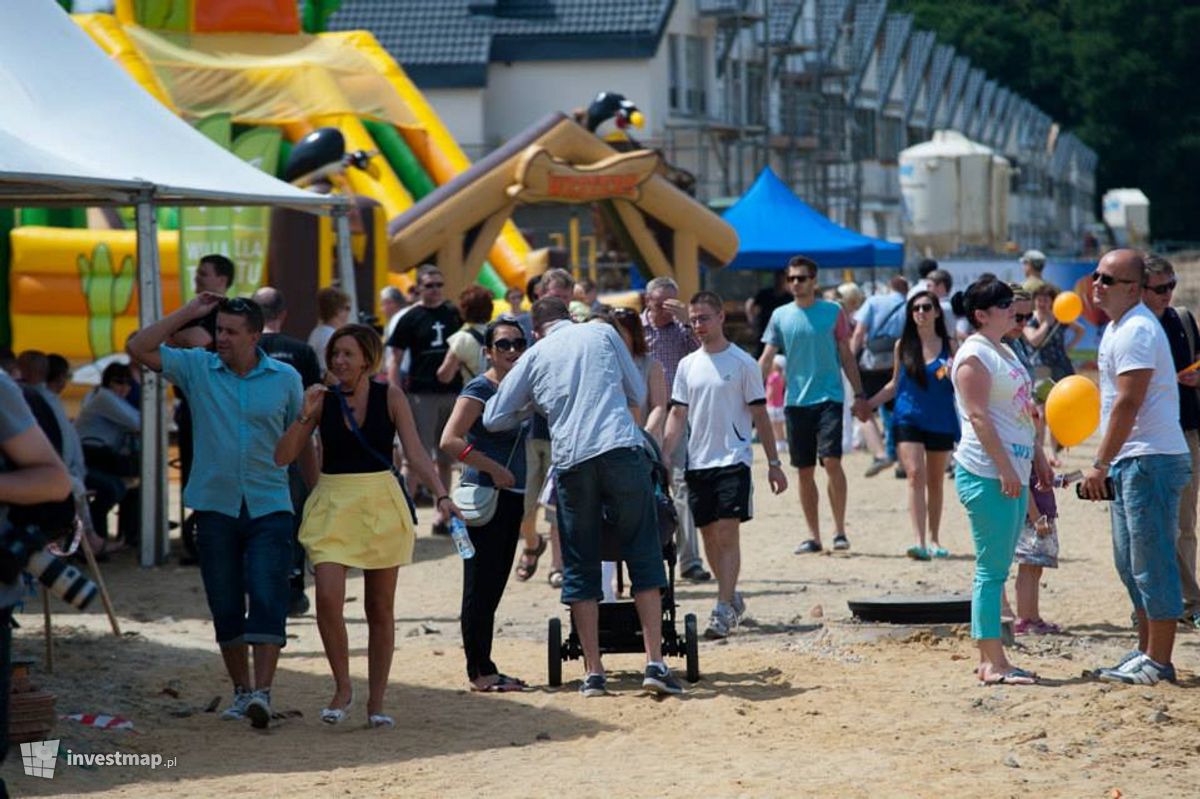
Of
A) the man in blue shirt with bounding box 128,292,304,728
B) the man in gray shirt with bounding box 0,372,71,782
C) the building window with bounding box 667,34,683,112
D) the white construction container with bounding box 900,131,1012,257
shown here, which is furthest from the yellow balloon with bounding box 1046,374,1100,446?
the building window with bounding box 667,34,683,112

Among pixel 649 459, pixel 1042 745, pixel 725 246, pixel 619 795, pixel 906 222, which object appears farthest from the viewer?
pixel 906 222

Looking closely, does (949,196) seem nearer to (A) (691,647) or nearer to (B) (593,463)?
(A) (691,647)

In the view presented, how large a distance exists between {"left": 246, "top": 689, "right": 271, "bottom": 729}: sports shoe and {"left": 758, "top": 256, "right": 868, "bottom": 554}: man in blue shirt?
574 centimetres

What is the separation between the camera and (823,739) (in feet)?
25.9

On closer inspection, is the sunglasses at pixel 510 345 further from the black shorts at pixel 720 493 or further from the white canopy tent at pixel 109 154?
the white canopy tent at pixel 109 154

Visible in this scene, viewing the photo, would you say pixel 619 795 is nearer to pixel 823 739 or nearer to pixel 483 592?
pixel 823 739

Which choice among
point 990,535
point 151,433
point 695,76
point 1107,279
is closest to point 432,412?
point 151,433

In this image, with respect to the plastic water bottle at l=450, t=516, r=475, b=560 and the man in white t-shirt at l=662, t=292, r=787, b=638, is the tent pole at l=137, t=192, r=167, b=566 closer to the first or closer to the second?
the man in white t-shirt at l=662, t=292, r=787, b=638

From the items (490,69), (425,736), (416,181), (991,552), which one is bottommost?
(425,736)

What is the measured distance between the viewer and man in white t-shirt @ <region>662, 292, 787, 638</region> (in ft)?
33.8

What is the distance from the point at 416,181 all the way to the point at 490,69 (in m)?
19.8

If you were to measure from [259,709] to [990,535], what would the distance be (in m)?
3.08

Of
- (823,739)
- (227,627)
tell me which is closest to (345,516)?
(227,627)

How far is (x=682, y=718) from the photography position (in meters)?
8.32
